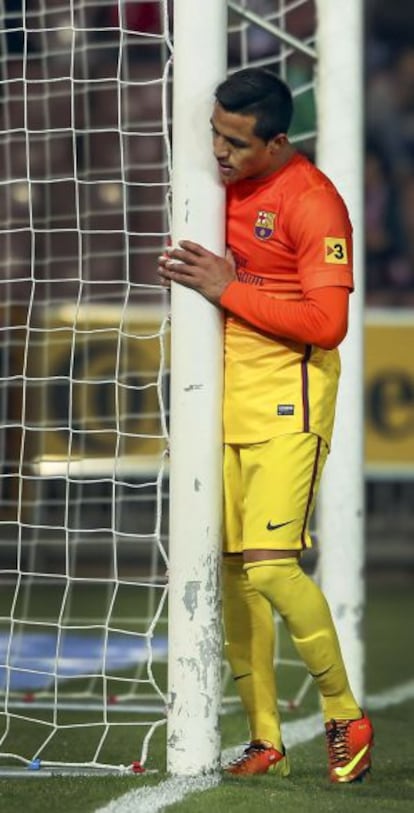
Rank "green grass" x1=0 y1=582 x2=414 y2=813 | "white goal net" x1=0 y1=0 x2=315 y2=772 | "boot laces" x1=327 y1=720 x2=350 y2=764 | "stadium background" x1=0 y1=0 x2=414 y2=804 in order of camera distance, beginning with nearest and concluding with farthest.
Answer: "green grass" x1=0 y1=582 x2=414 y2=813
"boot laces" x1=327 y1=720 x2=350 y2=764
"white goal net" x1=0 y1=0 x2=315 y2=772
"stadium background" x1=0 y1=0 x2=414 y2=804

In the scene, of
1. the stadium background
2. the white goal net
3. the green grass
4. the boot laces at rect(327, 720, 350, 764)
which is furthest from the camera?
the stadium background

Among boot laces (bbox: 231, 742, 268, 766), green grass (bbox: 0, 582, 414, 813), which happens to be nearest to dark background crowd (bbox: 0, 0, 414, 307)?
green grass (bbox: 0, 582, 414, 813)

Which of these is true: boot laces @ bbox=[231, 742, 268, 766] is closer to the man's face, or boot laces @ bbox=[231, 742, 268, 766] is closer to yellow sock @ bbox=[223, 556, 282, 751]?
A: yellow sock @ bbox=[223, 556, 282, 751]

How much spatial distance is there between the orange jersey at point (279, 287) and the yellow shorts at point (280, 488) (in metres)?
0.04

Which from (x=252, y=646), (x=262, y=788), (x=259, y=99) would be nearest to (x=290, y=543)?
(x=252, y=646)

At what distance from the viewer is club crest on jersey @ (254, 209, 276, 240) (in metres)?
4.36

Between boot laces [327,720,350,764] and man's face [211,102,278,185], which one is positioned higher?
man's face [211,102,278,185]

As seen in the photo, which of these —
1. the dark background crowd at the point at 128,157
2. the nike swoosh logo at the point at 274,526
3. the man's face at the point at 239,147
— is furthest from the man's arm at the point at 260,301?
the dark background crowd at the point at 128,157

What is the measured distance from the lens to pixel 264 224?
438 centimetres

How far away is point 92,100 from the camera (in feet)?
39.1

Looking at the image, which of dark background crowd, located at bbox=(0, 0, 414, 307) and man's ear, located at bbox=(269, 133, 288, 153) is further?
dark background crowd, located at bbox=(0, 0, 414, 307)

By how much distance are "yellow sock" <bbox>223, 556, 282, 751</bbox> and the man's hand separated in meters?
0.71

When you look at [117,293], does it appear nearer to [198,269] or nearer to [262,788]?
[198,269]

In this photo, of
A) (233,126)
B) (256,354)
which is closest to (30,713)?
(256,354)
